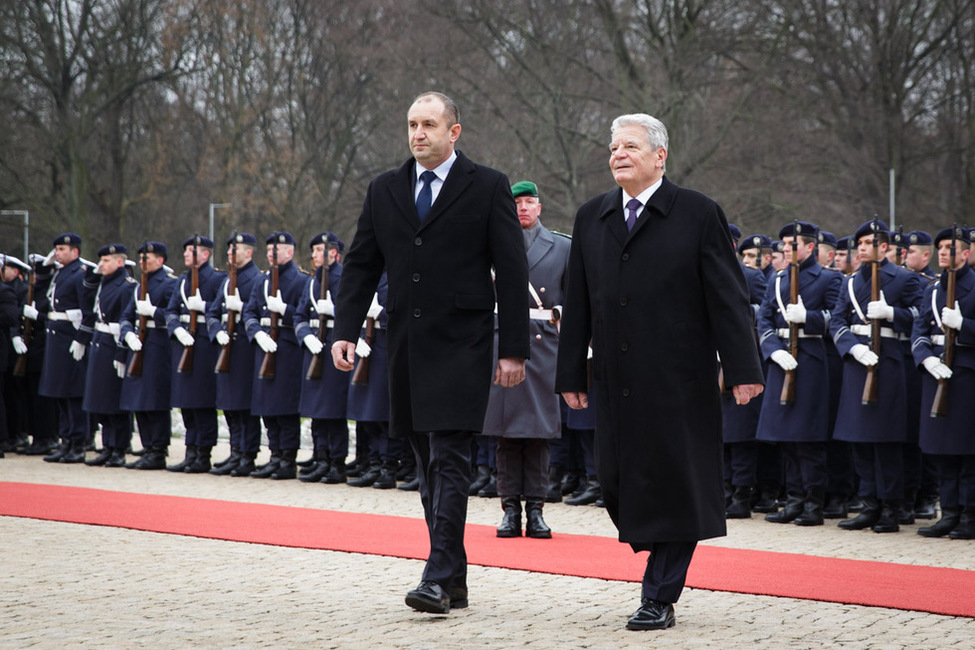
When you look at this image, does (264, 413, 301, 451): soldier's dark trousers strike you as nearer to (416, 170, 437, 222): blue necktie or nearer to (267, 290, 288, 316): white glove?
(267, 290, 288, 316): white glove

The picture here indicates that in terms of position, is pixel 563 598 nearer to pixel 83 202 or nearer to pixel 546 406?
pixel 546 406

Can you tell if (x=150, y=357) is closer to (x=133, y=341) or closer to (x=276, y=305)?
(x=133, y=341)

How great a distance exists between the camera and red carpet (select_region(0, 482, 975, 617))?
6.89m

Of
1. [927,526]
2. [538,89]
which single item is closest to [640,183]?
[927,526]

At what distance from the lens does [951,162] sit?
27.5 meters

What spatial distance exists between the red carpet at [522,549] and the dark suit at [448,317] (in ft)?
4.80

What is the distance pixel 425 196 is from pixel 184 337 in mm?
7580

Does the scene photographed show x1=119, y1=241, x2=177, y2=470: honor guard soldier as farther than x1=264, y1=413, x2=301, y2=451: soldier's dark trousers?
Yes

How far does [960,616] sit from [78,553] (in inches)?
188

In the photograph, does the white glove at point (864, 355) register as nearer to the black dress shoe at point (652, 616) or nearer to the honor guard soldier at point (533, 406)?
the honor guard soldier at point (533, 406)

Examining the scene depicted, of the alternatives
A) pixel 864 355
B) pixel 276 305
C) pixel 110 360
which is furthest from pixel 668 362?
pixel 110 360

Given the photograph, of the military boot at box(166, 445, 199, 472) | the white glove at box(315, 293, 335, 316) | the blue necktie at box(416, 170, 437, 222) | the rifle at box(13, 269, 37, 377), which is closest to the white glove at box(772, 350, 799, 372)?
the white glove at box(315, 293, 335, 316)

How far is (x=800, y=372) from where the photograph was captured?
1039cm

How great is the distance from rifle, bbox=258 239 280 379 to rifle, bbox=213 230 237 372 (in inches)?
15.8
